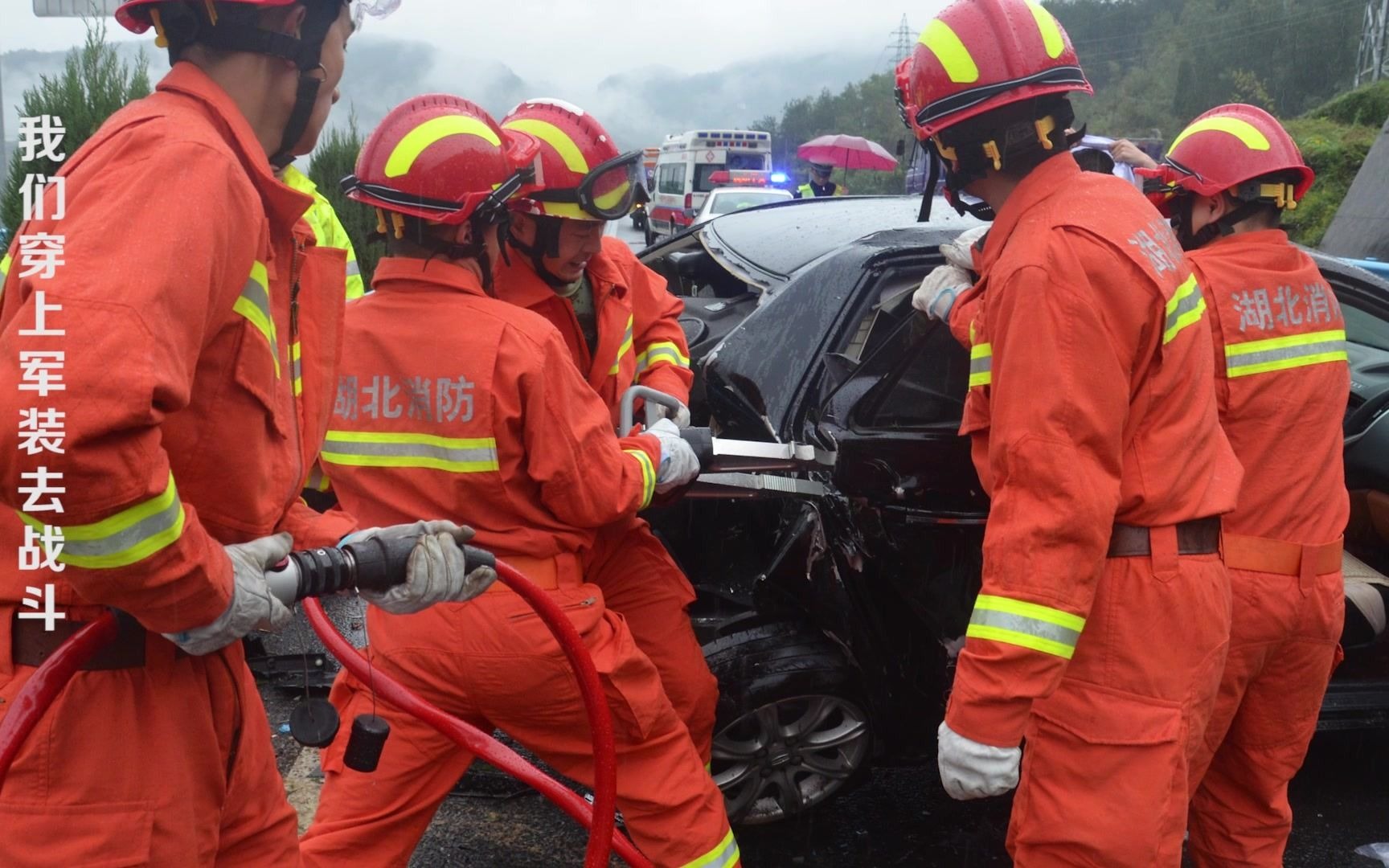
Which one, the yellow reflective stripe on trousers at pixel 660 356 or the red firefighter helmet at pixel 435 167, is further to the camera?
the yellow reflective stripe on trousers at pixel 660 356

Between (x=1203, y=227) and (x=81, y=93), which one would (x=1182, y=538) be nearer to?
(x=1203, y=227)

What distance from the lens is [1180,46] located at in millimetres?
42562

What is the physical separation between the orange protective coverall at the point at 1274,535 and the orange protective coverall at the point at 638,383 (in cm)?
121

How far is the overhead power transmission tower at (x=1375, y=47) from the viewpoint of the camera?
24250 millimetres

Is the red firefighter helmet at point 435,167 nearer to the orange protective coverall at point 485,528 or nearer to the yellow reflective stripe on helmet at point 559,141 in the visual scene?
the orange protective coverall at point 485,528

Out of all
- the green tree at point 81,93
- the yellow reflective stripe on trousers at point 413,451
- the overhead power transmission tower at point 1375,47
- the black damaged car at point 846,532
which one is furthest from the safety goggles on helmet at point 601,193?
the overhead power transmission tower at point 1375,47

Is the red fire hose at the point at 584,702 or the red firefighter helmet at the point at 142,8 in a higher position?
the red firefighter helmet at the point at 142,8

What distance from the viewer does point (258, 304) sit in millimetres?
1637

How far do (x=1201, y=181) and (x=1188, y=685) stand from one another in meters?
1.36

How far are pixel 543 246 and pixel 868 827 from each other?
1.89 metres

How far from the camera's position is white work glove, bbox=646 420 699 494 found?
2.74 metres

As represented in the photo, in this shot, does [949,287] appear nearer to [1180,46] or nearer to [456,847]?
[456,847]

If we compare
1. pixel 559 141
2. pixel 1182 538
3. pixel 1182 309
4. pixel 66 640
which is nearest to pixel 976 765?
pixel 1182 538

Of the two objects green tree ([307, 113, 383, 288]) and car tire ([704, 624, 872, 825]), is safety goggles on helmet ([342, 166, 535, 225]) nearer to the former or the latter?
car tire ([704, 624, 872, 825])
